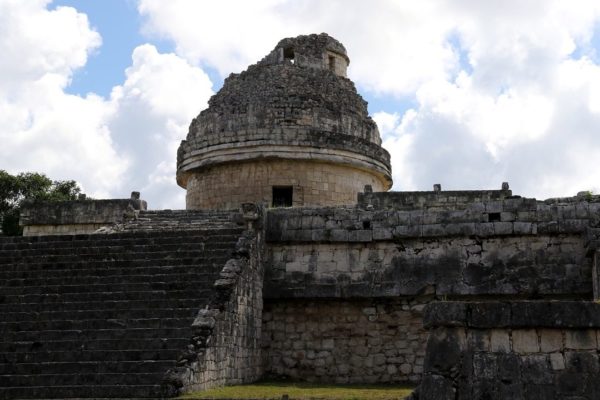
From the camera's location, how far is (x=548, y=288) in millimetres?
14203

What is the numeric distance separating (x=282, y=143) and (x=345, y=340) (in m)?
7.59

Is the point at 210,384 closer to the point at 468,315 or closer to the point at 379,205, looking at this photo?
the point at 468,315

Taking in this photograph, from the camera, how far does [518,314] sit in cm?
709

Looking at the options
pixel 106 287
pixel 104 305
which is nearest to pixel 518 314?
pixel 104 305

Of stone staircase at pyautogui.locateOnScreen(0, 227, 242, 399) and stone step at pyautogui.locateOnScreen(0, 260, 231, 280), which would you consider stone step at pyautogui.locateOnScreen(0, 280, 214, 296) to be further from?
stone step at pyautogui.locateOnScreen(0, 260, 231, 280)

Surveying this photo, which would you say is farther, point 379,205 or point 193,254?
point 379,205

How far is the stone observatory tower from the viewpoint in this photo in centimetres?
2130

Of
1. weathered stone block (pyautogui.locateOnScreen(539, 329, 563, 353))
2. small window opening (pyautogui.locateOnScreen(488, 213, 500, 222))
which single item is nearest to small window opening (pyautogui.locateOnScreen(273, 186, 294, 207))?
small window opening (pyautogui.locateOnScreen(488, 213, 500, 222))

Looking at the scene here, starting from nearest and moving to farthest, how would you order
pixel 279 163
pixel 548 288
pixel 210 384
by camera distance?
pixel 210 384, pixel 548 288, pixel 279 163

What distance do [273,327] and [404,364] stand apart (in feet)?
8.61

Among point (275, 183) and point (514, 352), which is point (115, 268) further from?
point (514, 352)

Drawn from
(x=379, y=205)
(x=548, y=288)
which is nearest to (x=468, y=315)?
(x=548, y=288)

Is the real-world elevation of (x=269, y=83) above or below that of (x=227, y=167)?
above

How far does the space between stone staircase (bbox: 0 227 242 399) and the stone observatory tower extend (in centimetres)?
594
